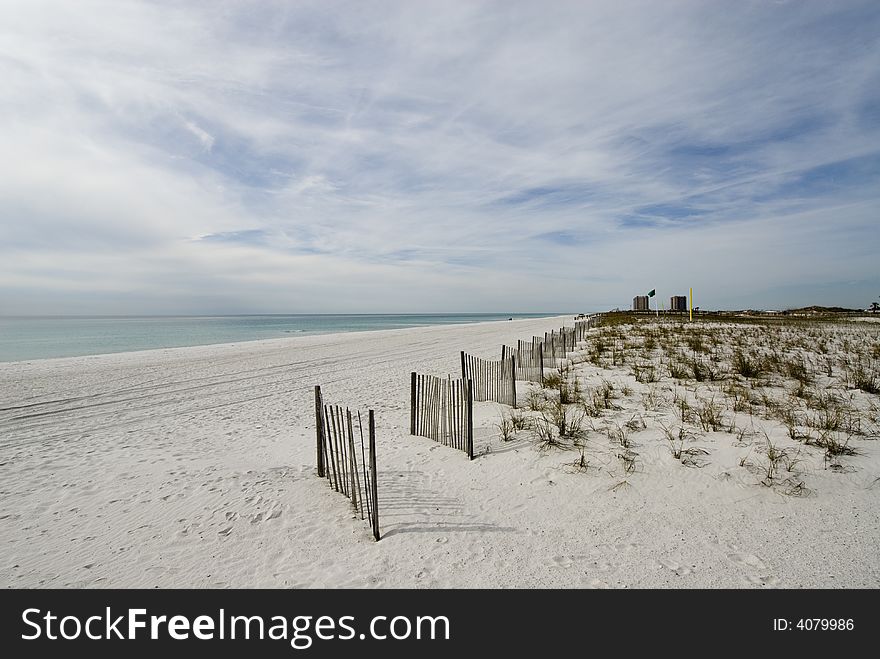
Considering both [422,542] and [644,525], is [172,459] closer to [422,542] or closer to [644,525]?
[422,542]

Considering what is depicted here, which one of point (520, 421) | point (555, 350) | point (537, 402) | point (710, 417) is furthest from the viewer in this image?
point (555, 350)

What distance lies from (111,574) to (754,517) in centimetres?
559

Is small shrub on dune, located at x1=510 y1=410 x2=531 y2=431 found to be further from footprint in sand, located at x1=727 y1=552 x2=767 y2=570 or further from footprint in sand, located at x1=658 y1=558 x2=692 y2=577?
footprint in sand, located at x1=727 y1=552 x2=767 y2=570

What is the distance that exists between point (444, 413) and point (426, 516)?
83.7 inches

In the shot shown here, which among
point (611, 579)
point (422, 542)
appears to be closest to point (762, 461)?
point (611, 579)

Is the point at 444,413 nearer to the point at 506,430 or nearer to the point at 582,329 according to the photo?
the point at 506,430

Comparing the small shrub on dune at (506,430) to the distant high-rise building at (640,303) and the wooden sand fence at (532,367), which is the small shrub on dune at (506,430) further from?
the distant high-rise building at (640,303)

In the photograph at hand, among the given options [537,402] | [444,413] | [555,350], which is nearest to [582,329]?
[555,350]

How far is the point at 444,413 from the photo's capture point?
20.1 ft

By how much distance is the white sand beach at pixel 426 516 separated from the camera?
3191mm

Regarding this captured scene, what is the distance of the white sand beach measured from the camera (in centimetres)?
319

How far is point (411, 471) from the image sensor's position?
17.1 feet
